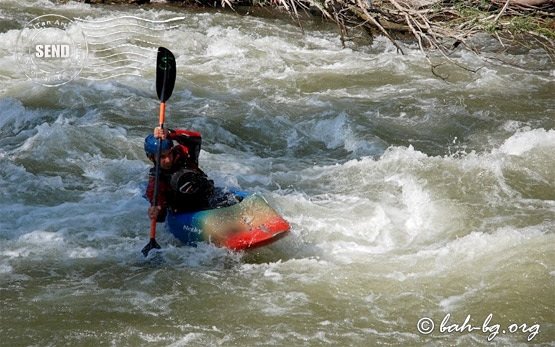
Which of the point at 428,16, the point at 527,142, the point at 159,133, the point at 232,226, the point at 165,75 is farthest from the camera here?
the point at 527,142

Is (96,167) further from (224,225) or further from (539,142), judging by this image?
(539,142)

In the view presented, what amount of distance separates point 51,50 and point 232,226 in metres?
5.59

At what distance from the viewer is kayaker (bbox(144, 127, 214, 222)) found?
5.52m

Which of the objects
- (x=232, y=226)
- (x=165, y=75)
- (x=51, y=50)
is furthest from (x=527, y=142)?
(x=51, y=50)

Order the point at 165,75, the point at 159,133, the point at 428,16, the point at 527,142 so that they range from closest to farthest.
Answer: the point at 428,16
the point at 159,133
the point at 165,75
the point at 527,142

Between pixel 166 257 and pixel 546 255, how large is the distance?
2482 millimetres

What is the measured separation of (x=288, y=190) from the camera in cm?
673

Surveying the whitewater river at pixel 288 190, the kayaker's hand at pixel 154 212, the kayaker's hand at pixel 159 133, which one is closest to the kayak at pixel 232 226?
the whitewater river at pixel 288 190

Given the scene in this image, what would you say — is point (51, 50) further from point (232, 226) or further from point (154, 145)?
point (232, 226)

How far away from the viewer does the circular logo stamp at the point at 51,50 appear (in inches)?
363

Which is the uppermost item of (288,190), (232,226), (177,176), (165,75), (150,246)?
(165,75)

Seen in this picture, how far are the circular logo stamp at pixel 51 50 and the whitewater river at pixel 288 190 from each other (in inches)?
1.8

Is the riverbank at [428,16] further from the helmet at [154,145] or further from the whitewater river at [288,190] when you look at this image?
the helmet at [154,145]

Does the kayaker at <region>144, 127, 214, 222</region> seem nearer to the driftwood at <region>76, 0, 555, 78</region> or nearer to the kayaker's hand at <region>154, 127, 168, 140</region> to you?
the kayaker's hand at <region>154, 127, 168, 140</region>
